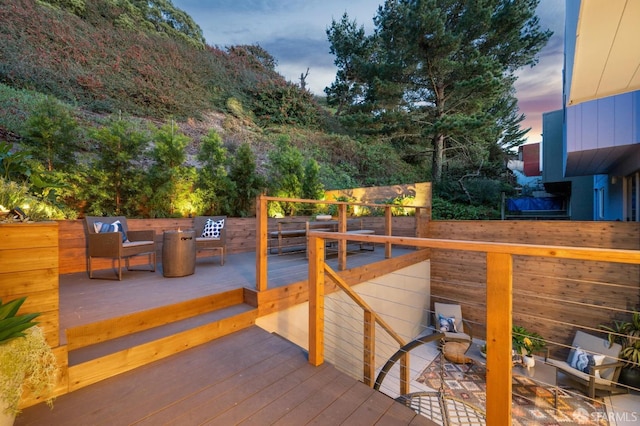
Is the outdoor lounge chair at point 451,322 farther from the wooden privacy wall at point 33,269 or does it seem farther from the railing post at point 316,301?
the wooden privacy wall at point 33,269

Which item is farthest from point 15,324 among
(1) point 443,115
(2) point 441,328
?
(1) point 443,115

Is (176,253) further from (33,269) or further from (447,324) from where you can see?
(447,324)

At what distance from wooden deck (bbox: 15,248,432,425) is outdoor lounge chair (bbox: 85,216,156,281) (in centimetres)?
70

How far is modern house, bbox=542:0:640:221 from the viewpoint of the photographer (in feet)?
→ 6.36

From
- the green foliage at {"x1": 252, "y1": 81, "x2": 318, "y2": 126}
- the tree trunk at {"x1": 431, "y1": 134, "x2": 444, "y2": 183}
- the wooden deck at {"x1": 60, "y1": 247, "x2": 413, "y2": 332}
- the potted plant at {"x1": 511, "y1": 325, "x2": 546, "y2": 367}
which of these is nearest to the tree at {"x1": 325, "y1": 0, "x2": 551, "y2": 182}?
the tree trunk at {"x1": 431, "y1": 134, "x2": 444, "y2": 183}

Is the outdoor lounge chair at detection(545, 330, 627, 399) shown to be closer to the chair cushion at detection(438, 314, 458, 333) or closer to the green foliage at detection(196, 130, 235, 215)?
the chair cushion at detection(438, 314, 458, 333)

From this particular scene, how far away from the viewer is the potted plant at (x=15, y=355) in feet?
3.84

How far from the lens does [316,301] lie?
2094 millimetres

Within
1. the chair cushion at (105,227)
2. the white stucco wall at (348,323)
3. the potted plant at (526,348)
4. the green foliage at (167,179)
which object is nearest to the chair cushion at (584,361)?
the potted plant at (526,348)

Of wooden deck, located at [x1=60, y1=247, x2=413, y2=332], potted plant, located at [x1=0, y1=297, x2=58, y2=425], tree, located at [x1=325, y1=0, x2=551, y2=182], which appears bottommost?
wooden deck, located at [x1=60, y1=247, x2=413, y2=332]

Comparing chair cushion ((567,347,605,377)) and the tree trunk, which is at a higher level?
the tree trunk

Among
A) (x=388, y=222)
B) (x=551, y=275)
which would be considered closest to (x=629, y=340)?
(x=551, y=275)

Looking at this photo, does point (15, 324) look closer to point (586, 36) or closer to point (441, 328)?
point (586, 36)

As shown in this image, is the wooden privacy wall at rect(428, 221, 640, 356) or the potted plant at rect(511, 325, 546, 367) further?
the wooden privacy wall at rect(428, 221, 640, 356)
